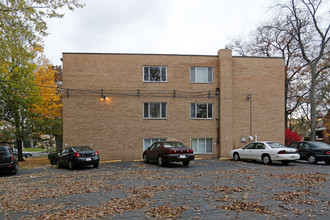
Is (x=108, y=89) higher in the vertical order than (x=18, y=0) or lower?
lower

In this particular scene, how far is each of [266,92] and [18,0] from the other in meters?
17.6

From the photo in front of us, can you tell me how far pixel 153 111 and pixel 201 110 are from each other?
3.77 m

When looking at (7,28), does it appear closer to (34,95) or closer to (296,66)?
(34,95)

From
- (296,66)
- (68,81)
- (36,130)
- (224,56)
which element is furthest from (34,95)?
(296,66)

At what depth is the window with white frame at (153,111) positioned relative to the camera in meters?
19.1

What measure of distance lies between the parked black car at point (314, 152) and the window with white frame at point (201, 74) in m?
8.02

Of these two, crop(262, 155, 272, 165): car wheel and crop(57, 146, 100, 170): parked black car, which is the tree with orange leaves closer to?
crop(57, 146, 100, 170): parked black car

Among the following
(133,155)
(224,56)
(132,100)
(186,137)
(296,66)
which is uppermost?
(296,66)

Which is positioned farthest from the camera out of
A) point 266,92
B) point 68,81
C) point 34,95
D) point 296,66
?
point 296,66

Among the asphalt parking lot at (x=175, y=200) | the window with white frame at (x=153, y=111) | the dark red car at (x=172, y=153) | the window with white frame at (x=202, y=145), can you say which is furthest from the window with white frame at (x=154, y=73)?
the asphalt parking lot at (x=175, y=200)

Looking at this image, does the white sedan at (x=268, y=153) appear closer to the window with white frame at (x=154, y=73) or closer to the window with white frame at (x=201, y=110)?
the window with white frame at (x=201, y=110)

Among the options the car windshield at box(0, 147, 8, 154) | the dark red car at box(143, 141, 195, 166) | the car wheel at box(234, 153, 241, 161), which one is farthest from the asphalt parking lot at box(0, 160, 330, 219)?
the car wheel at box(234, 153, 241, 161)

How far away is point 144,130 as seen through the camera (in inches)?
744

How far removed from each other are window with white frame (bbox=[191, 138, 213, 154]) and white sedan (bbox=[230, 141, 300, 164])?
2557mm
